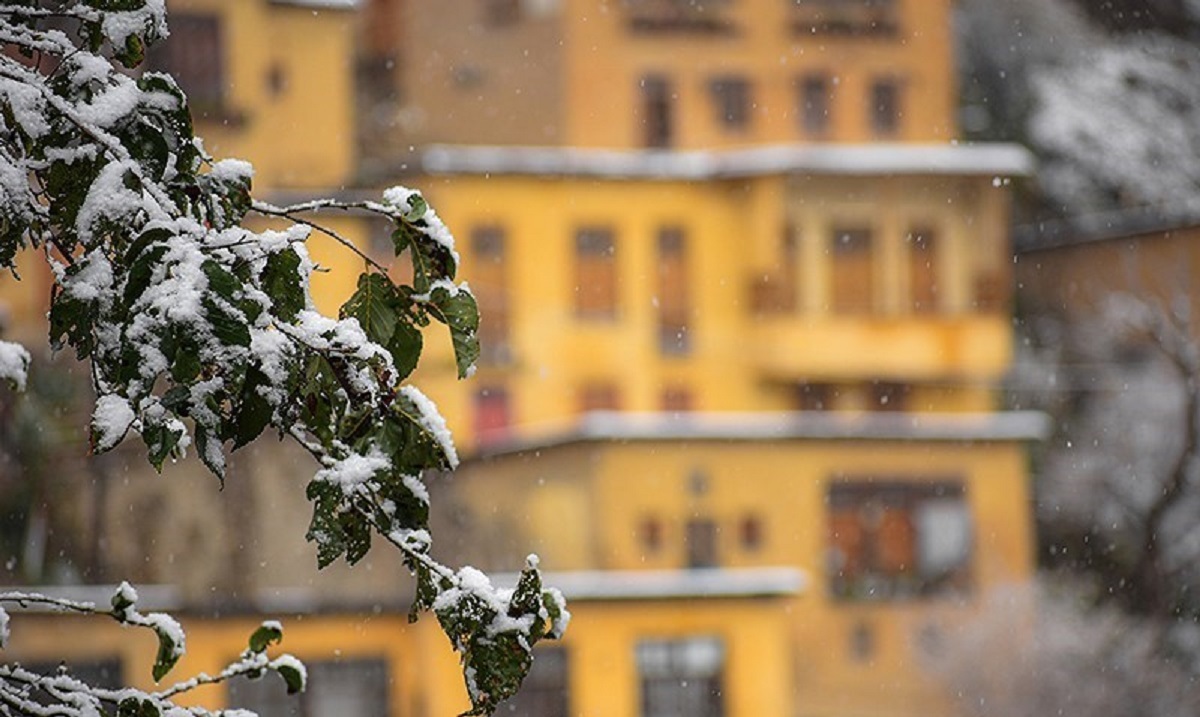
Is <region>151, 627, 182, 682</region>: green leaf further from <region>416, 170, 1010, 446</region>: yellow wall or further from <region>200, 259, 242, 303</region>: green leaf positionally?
<region>416, 170, 1010, 446</region>: yellow wall

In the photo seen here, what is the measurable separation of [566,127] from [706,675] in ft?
33.0

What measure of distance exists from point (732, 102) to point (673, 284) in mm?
2789

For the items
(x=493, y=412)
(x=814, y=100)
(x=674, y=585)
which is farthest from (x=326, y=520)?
(x=814, y=100)

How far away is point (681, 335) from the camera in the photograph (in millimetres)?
30781

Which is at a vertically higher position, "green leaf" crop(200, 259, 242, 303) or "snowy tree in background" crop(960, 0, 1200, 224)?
"snowy tree in background" crop(960, 0, 1200, 224)

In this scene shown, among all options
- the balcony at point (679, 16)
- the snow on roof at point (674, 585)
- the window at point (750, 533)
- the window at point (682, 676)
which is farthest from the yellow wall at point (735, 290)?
the window at point (682, 676)

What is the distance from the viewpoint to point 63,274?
103 inches

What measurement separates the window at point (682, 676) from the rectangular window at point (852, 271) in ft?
25.6

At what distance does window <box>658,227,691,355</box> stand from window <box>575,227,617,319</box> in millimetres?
634

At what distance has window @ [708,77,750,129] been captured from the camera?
3222cm

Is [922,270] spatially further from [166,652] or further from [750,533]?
[166,652]

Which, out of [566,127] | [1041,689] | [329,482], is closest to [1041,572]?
[1041,689]

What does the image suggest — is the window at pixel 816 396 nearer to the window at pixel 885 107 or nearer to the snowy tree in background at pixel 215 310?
the window at pixel 885 107

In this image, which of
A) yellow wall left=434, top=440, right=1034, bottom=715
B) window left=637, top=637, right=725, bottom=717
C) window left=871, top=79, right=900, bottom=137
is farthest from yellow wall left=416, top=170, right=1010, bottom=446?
window left=637, top=637, right=725, bottom=717
